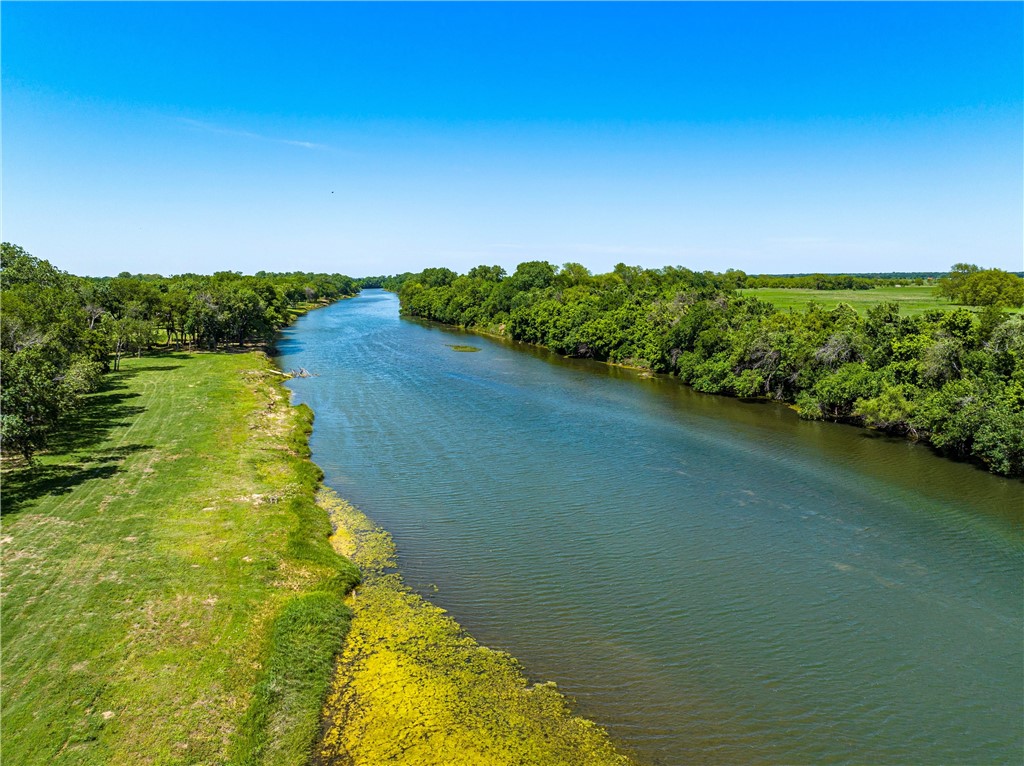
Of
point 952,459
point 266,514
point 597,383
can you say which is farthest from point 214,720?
point 597,383

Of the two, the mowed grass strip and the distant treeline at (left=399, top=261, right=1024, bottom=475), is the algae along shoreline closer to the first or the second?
the mowed grass strip

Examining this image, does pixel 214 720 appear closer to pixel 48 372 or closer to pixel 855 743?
pixel 855 743

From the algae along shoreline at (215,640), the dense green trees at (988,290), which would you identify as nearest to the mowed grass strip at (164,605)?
the algae along shoreline at (215,640)

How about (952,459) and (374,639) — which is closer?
(374,639)

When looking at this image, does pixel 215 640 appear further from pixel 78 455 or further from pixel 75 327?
pixel 75 327

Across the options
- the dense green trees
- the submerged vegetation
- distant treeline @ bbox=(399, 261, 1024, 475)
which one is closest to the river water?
the submerged vegetation

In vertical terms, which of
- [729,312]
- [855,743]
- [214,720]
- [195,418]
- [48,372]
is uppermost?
[729,312]
